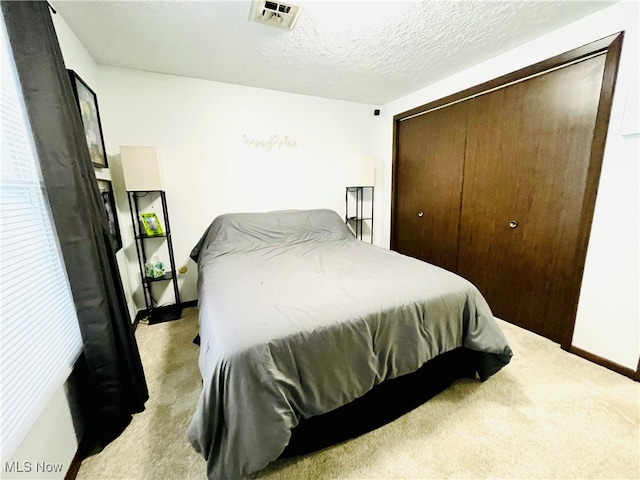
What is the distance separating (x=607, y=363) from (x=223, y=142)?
141 inches

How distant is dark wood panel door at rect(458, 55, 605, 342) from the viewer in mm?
1819

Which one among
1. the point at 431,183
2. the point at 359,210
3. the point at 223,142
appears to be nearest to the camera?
the point at 223,142

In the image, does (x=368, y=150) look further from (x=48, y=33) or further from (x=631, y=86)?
(x=48, y=33)

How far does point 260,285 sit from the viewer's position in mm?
1522

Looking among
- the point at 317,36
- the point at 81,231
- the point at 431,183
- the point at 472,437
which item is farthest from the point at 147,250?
the point at 431,183

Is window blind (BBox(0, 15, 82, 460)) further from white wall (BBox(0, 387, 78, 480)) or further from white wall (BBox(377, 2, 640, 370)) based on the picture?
white wall (BBox(377, 2, 640, 370))

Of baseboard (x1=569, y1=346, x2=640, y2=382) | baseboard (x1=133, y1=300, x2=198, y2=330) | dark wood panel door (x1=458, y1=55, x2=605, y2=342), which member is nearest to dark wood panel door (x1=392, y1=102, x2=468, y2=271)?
dark wood panel door (x1=458, y1=55, x2=605, y2=342)

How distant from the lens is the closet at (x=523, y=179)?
1767 mm

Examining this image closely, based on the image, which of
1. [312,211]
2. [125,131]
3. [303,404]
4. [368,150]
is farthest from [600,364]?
[125,131]

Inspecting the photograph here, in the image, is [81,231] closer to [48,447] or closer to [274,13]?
[48,447]

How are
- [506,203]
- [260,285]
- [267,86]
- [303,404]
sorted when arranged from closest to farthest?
1. [303,404]
2. [260,285]
3. [506,203]
4. [267,86]

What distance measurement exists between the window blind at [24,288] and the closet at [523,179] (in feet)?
9.77

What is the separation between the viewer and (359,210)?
3.55m

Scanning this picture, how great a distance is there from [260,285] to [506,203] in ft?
7.06
